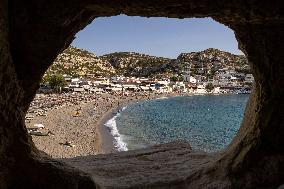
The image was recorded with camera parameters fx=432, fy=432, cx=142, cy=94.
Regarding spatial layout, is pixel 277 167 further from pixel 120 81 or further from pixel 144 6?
pixel 120 81

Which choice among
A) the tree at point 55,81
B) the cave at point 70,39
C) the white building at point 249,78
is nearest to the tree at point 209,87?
the white building at point 249,78

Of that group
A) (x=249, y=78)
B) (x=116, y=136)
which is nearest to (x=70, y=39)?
(x=116, y=136)

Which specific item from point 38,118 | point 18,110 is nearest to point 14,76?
point 18,110

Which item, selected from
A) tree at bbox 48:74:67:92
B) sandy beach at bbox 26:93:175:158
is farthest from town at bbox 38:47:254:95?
sandy beach at bbox 26:93:175:158

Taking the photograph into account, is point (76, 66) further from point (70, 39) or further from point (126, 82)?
point (70, 39)

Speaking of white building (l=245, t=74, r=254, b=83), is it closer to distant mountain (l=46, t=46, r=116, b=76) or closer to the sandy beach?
distant mountain (l=46, t=46, r=116, b=76)

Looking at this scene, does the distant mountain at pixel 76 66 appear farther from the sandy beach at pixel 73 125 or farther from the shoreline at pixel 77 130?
the shoreline at pixel 77 130
